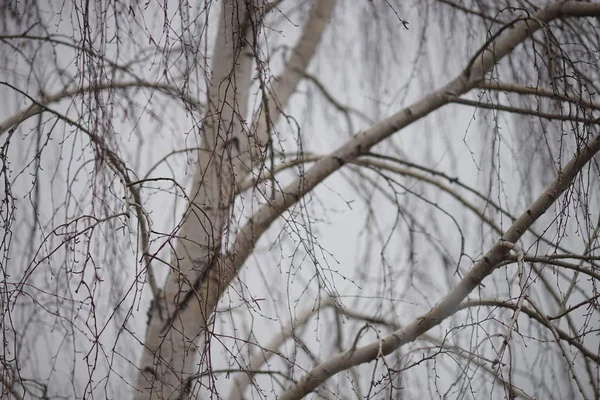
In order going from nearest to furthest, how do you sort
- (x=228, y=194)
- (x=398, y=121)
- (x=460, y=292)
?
(x=460, y=292) → (x=228, y=194) → (x=398, y=121)

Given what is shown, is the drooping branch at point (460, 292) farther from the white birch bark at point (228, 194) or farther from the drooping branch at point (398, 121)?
the drooping branch at point (398, 121)

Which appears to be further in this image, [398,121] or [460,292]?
[398,121]

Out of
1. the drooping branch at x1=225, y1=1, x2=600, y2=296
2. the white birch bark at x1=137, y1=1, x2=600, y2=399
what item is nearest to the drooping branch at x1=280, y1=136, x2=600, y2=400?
the white birch bark at x1=137, y1=1, x2=600, y2=399

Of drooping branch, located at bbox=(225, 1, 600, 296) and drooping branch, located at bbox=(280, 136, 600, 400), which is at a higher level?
drooping branch, located at bbox=(225, 1, 600, 296)

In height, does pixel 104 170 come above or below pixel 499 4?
below

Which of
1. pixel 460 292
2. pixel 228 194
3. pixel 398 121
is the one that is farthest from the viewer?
pixel 398 121

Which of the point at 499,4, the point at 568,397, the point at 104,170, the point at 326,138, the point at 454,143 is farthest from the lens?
the point at 326,138

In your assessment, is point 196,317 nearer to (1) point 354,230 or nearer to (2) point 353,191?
(2) point 353,191

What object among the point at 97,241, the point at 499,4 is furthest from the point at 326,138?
the point at 97,241

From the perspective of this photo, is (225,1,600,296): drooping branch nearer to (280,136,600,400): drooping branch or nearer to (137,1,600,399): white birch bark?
(137,1,600,399): white birch bark

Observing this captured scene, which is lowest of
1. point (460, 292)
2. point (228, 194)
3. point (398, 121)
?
point (460, 292)

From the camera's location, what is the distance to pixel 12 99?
7.38ft

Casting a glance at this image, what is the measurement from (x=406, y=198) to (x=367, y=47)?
0.74 meters

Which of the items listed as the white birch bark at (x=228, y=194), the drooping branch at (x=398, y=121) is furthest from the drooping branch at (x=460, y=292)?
the drooping branch at (x=398, y=121)
